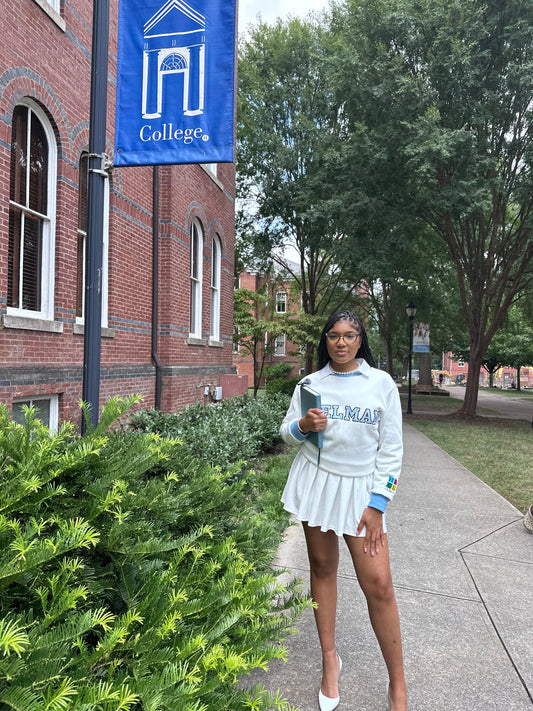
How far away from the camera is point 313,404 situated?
2352mm

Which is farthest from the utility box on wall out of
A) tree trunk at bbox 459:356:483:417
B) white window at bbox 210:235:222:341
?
tree trunk at bbox 459:356:483:417

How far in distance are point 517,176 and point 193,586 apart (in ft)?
52.4

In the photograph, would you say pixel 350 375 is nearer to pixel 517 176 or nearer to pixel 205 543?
pixel 205 543

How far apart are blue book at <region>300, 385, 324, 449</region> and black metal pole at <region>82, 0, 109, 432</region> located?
5.94 feet

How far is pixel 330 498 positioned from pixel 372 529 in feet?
0.75

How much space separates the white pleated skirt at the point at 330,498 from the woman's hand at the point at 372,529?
0.09 ft

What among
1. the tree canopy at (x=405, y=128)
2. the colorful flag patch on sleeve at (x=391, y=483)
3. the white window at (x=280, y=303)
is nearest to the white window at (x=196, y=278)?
the tree canopy at (x=405, y=128)

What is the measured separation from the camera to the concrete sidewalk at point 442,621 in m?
2.50

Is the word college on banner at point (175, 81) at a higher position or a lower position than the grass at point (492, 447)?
higher

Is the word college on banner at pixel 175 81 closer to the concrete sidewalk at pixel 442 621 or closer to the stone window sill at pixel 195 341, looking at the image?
the concrete sidewalk at pixel 442 621

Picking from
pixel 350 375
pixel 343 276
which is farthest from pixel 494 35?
pixel 350 375

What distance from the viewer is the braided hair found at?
8.04 ft

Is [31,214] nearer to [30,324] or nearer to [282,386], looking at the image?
[30,324]

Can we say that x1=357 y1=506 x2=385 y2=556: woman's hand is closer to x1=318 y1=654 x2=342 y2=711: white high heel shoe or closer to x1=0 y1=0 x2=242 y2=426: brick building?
x1=318 y1=654 x2=342 y2=711: white high heel shoe
